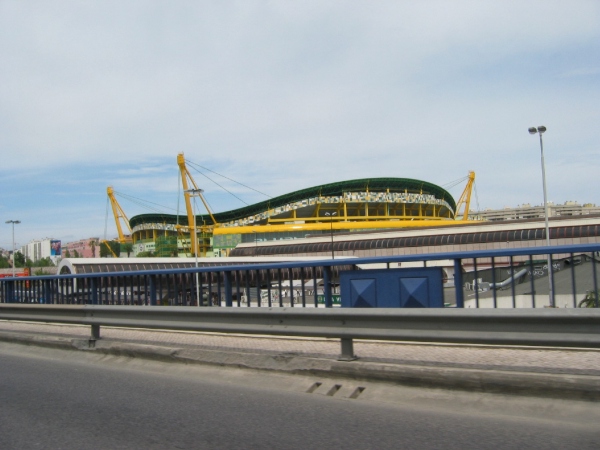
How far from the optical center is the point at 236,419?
5582 mm

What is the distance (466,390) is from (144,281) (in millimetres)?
6738

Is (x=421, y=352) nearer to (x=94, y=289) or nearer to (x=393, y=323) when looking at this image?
(x=393, y=323)

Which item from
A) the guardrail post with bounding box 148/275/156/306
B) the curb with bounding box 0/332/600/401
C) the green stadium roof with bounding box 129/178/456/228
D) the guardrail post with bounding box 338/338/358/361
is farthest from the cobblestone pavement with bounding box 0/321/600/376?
the green stadium roof with bounding box 129/178/456/228

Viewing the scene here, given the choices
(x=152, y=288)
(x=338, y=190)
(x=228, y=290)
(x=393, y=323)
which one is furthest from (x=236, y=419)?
(x=338, y=190)

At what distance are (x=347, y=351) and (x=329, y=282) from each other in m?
1.62

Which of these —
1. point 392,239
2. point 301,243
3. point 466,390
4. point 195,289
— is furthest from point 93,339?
point 301,243

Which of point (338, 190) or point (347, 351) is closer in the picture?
point (347, 351)

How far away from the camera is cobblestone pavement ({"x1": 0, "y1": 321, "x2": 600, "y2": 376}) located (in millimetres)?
6055

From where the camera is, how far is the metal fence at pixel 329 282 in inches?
258

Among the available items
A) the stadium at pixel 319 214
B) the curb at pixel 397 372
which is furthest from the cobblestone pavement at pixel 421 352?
the stadium at pixel 319 214

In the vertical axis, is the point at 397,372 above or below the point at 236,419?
above

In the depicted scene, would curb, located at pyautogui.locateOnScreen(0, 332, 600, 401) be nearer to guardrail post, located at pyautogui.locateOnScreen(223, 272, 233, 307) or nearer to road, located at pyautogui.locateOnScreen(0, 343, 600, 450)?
road, located at pyautogui.locateOnScreen(0, 343, 600, 450)

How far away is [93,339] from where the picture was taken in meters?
9.71

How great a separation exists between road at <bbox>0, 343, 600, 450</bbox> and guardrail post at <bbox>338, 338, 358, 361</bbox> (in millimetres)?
514
